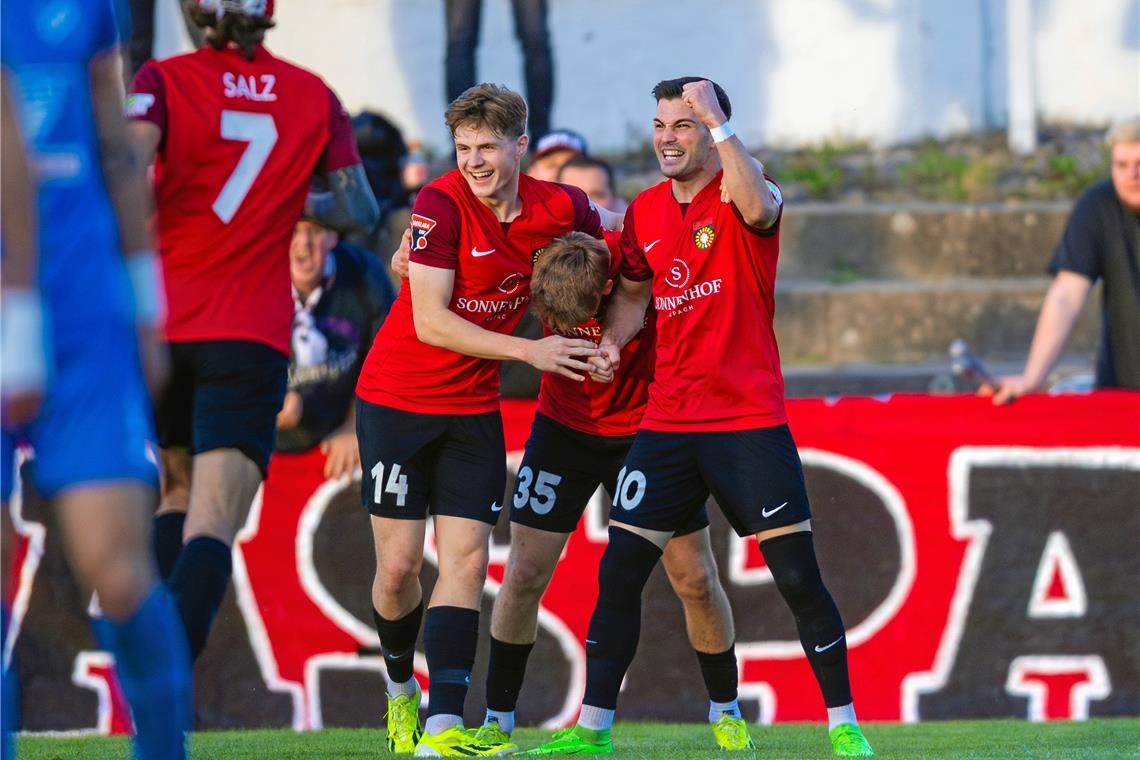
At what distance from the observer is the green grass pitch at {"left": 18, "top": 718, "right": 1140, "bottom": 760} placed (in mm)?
5277

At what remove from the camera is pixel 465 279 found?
5.30 meters

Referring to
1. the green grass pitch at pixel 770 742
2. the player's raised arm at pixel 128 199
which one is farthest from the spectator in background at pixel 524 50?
the player's raised arm at pixel 128 199

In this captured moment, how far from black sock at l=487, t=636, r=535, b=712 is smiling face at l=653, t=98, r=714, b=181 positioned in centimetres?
172

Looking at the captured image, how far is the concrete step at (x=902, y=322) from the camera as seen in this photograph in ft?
32.9

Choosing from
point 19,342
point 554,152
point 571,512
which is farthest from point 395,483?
point 554,152

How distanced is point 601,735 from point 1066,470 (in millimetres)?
2737

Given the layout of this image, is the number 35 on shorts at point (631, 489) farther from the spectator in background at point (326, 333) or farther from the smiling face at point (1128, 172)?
the smiling face at point (1128, 172)

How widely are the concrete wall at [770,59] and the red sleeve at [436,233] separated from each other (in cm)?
672

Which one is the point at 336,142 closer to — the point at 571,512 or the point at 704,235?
the point at 704,235

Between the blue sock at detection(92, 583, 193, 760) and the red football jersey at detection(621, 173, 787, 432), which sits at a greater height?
the red football jersey at detection(621, 173, 787, 432)

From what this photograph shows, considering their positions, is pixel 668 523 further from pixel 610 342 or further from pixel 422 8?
pixel 422 8

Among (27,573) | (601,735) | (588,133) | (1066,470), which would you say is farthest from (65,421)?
(588,133)

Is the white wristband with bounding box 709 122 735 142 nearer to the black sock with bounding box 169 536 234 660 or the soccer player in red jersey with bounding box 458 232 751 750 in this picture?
the soccer player in red jersey with bounding box 458 232 751 750

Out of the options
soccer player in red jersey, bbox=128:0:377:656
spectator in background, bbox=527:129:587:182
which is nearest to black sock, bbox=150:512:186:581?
soccer player in red jersey, bbox=128:0:377:656
